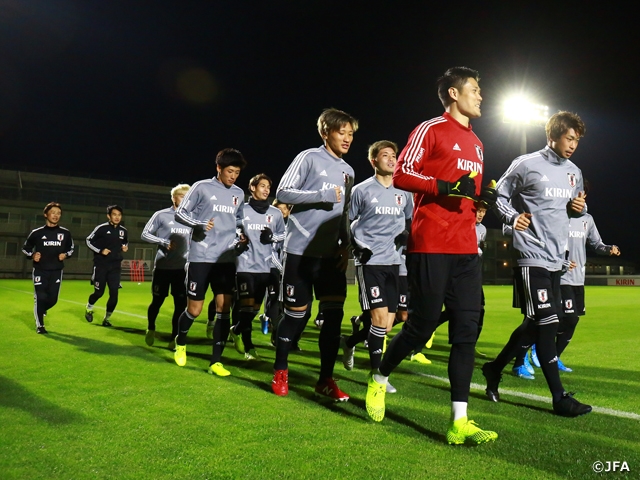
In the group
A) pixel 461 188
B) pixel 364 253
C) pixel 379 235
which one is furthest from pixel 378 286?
pixel 461 188

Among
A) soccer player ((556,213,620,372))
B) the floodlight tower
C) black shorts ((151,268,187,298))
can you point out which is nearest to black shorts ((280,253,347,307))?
soccer player ((556,213,620,372))

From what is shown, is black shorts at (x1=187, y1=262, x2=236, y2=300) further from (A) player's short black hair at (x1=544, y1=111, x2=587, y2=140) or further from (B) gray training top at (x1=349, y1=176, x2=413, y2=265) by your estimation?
(A) player's short black hair at (x1=544, y1=111, x2=587, y2=140)

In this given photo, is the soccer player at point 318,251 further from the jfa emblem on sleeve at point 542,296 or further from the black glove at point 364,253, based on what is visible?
the jfa emblem on sleeve at point 542,296

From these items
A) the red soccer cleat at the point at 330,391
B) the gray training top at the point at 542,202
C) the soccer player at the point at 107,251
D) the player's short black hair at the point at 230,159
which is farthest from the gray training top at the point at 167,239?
the gray training top at the point at 542,202

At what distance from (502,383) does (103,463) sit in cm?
392

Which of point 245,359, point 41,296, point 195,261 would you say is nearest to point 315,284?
point 195,261

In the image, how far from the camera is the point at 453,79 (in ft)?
12.1

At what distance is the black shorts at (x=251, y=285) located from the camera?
705cm

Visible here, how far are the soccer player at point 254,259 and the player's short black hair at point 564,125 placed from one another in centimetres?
362

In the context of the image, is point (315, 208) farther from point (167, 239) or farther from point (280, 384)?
point (167, 239)

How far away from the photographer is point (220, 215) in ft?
20.1

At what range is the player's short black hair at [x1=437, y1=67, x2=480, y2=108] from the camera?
3662 mm

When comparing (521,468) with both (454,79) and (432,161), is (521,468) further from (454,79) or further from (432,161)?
(454,79)

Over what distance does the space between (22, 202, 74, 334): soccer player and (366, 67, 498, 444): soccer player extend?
297 inches
